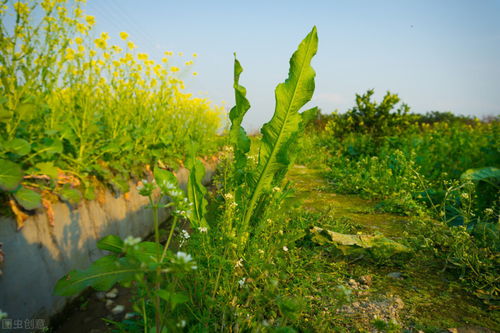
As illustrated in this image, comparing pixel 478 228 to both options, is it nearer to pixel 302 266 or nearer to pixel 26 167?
pixel 302 266

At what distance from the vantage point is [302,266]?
1.72 meters

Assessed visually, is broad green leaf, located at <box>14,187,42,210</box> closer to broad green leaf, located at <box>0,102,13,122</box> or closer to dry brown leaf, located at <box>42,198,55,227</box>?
dry brown leaf, located at <box>42,198,55,227</box>

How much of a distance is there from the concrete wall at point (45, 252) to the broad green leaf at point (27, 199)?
0.11 metres

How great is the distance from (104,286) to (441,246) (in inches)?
79.2

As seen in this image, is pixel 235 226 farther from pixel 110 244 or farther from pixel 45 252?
pixel 45 252

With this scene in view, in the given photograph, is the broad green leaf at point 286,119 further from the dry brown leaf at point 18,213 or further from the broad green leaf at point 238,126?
the dry brown leaf at point 18,213

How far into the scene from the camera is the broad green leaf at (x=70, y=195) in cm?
198

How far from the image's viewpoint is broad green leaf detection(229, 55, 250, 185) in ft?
5.67

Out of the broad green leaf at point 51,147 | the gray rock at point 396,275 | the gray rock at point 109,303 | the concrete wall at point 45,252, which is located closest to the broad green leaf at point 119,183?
the concrete wall at point 45,252

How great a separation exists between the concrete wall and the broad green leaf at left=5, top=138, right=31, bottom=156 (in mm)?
387

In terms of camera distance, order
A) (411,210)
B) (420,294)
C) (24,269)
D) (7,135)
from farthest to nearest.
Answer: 1. (411,210)
2. (7,135)
3. (24,269)
4. (420,294)

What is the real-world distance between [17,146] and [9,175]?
0.24m

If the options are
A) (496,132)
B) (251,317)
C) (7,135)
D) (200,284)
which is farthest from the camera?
(496,132)

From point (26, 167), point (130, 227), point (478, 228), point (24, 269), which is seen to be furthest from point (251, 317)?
point (130, 227)
